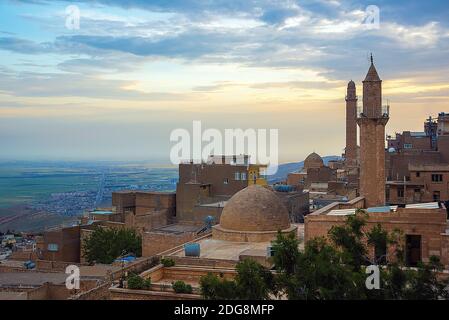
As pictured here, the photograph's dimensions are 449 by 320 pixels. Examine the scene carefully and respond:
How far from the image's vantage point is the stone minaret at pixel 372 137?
2689 cm

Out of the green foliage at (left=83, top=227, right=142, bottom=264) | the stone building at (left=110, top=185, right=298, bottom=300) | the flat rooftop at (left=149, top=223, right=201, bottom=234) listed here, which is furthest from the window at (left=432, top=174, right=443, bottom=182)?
the green foliage at (left=83, top=227, right=142, bottom=264)

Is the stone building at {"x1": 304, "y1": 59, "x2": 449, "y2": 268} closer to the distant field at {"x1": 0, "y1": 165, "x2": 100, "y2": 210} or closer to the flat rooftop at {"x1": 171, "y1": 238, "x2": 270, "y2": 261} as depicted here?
the flat rooftop at {"x1": 171, "y1": 238, "x2": 270, "y2": 261}

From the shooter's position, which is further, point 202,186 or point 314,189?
point 314,189

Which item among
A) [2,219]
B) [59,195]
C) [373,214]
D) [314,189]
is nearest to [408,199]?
[314,189]

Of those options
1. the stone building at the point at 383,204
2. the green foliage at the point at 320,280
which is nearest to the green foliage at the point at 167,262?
the stone building at the point at 383,204

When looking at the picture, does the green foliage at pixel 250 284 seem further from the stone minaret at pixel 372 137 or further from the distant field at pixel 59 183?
the distant field at pixel 59 183

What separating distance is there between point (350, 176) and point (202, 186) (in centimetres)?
1418

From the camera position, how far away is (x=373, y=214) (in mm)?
18656

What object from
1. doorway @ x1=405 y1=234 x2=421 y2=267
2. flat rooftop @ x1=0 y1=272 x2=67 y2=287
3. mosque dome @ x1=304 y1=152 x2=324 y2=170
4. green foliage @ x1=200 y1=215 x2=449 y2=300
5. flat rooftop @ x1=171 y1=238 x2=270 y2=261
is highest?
mosque dome @ x1=304 y1=152 x2=324 y2=170

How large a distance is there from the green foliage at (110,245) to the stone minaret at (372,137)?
1403 cm

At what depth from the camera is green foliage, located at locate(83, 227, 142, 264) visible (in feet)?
99.9

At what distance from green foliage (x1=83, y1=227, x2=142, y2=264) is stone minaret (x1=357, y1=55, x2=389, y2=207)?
14029 millimetres

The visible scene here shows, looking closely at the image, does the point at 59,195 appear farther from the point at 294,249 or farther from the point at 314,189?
the point at 294,249
